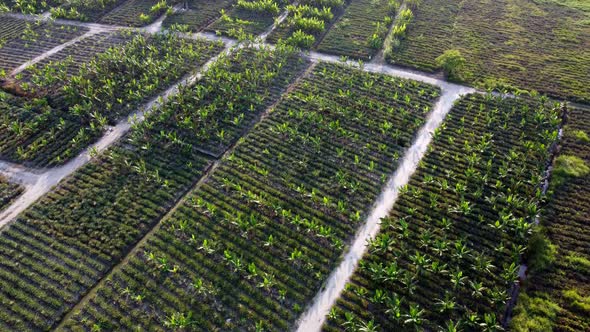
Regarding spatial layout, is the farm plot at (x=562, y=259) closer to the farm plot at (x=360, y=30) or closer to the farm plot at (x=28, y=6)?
the farm plot at (x=360, y=30)

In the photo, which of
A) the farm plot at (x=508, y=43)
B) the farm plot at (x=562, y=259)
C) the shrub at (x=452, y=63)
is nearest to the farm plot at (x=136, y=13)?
the farm plot at (x=508, y=43)

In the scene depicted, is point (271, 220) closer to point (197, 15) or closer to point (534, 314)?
point (534, 314)

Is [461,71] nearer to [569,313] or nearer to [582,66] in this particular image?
[582,66]

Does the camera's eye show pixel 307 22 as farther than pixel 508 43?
Yes

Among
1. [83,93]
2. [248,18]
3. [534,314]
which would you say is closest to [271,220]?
[534,314]

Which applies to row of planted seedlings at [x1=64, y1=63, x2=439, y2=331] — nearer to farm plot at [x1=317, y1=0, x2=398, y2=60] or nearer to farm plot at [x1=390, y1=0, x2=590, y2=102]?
farm plot at [x1=390, y1=0, x2=590, y2=102]

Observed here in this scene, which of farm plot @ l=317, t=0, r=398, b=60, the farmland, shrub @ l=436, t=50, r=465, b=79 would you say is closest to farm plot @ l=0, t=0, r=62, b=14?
the farmland

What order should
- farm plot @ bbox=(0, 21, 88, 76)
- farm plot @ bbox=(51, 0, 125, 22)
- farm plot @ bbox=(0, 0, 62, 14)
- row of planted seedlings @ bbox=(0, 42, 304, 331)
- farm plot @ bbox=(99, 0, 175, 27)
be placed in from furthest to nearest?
farm plot @ bbox=(0, 0, 62, 14)
farm plot @ bbox=(51, 0, 125, 22)
farm plot @ bbox=(99, 0, 175, 27)
farm plot @ bbox=(0, 21, 88, 76)
row of planted seedlings @ bbox=(0, 42, 304, 331)
